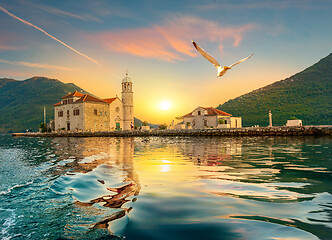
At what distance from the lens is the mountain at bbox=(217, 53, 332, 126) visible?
347 ft

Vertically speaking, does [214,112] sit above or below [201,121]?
above

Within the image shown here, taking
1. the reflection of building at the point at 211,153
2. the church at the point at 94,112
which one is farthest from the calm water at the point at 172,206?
the church at the point at 94,112

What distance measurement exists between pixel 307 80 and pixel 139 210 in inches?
6572

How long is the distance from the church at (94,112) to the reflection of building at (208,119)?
748 inches

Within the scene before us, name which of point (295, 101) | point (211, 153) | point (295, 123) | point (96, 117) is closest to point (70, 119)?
point (96, 117)

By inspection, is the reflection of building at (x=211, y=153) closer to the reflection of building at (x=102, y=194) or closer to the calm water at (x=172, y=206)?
the calm water at (x=172, y=206)

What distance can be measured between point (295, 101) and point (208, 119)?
77223mm

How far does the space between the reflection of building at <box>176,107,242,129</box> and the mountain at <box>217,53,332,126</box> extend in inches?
1495

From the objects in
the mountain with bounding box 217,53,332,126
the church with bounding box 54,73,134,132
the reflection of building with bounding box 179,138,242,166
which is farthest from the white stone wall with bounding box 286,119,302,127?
the mountain with bounding box 217,53,332,126

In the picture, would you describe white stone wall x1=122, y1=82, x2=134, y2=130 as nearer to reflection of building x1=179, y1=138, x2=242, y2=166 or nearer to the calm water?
reflection of building x1=179, y1=138, x2=242, y2=166

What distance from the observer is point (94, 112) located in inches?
2884

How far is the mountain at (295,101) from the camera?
Result: 347ft

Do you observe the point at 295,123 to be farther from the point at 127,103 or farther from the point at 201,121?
the point at 127,103

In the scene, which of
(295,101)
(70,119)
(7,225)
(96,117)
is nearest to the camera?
(7,225)
